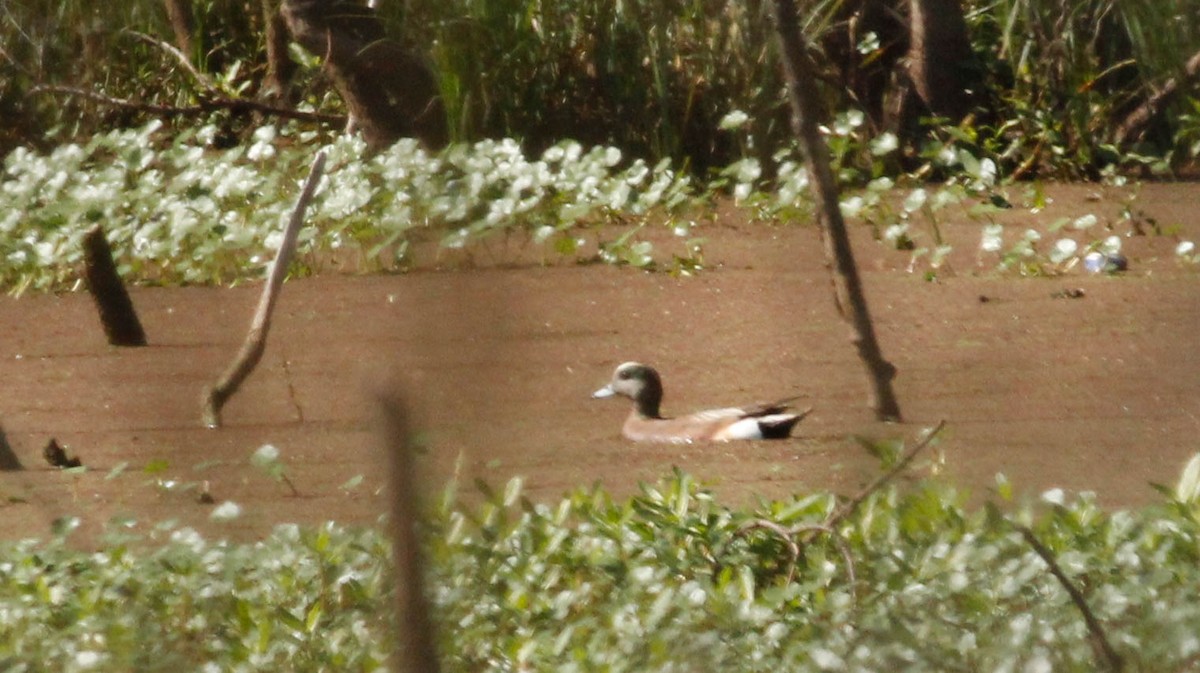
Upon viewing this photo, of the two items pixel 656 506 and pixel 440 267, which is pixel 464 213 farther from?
pixel 656 506

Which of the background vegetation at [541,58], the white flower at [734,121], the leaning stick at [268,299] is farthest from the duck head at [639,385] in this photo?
the white flower at [734,121]

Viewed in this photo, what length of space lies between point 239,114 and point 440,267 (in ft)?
26.3

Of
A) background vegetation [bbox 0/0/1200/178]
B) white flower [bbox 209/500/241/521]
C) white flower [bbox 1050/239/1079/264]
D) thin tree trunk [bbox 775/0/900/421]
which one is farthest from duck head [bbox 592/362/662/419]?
white flower [bbox 1050/239/1079/264]

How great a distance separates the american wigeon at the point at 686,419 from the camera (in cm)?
442

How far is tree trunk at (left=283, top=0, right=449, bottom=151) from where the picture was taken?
0.92 meters

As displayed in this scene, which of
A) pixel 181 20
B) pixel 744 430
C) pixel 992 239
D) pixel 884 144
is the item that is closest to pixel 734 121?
pixel 181 20

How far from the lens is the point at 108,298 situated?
545 cm

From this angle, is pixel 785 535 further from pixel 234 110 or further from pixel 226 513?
pixel 234 110

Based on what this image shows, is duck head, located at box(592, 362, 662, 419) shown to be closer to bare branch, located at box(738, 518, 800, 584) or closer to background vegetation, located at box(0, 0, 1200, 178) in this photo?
background vegetation, located at box(0, 0, 1200, 178)

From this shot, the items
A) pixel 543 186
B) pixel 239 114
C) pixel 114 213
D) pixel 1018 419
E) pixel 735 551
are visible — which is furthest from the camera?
pixel 239 114

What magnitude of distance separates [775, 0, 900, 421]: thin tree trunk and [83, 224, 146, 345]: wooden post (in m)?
2.47

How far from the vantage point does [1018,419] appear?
14.5ft

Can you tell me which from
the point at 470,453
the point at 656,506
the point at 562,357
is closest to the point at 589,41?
the point at 656,506

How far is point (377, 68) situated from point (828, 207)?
85.8 inches
